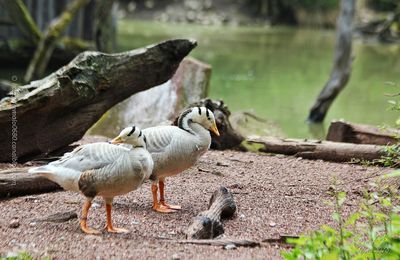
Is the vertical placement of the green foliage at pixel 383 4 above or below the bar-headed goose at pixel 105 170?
below

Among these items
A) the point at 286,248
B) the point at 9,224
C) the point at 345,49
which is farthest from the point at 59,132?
the point at 345,49

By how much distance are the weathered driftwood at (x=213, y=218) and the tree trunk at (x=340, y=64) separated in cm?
656

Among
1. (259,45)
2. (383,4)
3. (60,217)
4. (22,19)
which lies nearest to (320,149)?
(60,217)

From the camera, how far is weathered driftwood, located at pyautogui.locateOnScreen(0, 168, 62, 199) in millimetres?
5074

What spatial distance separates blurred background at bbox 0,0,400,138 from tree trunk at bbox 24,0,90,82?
312 millimetres

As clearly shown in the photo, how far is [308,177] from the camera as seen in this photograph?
621cm

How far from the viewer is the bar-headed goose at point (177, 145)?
15.9 ft

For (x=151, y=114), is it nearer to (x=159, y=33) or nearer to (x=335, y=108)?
(x=335, y=108)

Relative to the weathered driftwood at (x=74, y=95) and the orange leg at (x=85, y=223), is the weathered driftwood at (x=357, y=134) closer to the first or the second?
the weathered driftwood at (x=74, y=95)

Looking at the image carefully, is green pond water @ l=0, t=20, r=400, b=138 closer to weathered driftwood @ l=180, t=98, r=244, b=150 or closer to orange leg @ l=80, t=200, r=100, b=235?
weathered driftwood @ l=180, t=98, r=244, b=150

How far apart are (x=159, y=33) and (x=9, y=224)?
2050 centimetres

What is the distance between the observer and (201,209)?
501 centimetres

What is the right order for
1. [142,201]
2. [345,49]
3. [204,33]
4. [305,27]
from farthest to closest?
[305,27] → [204,33] → [345,49] → [142,201]

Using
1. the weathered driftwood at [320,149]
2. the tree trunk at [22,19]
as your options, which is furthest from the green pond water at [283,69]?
the tree trunk at [22,19]
